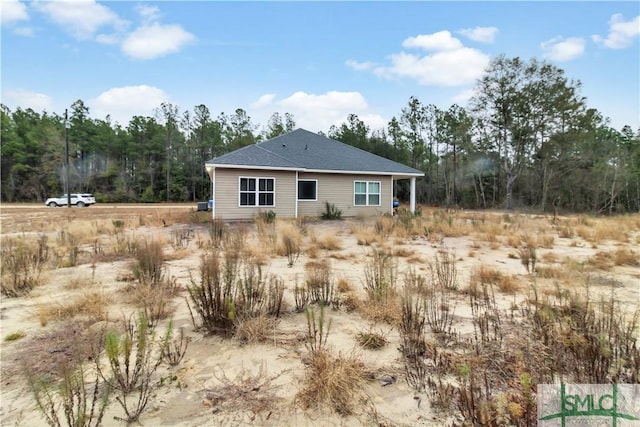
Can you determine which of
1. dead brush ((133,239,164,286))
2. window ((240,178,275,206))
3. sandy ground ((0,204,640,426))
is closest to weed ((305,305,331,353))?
sandy ground ((0,204,640,426))

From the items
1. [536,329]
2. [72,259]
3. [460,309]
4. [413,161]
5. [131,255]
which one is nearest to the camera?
[536,329]

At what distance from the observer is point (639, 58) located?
39.3 ft

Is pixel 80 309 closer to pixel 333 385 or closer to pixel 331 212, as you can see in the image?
pixel 333 385

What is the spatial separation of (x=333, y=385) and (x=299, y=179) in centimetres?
1406

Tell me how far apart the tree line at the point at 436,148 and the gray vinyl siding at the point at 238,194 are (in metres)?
21.0

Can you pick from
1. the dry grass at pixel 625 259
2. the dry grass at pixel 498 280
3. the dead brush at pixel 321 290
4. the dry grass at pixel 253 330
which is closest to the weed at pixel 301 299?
the dead brush at pixel 321 290

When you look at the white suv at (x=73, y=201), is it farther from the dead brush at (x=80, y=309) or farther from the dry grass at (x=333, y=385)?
the dry grass at (x=333, y=385)

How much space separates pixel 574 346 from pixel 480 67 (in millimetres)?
30455

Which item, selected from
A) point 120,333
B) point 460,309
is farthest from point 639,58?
point 120,333

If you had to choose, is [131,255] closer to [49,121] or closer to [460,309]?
[460,309]

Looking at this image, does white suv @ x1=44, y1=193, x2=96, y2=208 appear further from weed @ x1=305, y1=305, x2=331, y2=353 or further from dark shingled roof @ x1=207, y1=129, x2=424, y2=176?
weed @ x1=305, y1=305, x2=331, y2=353

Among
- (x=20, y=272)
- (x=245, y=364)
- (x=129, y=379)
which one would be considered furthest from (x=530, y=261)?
(x=20, y=272)

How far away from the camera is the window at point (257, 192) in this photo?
14.4 metres

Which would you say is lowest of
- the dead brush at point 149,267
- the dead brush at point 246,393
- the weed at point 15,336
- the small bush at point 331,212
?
the dead brush at point 246,393
